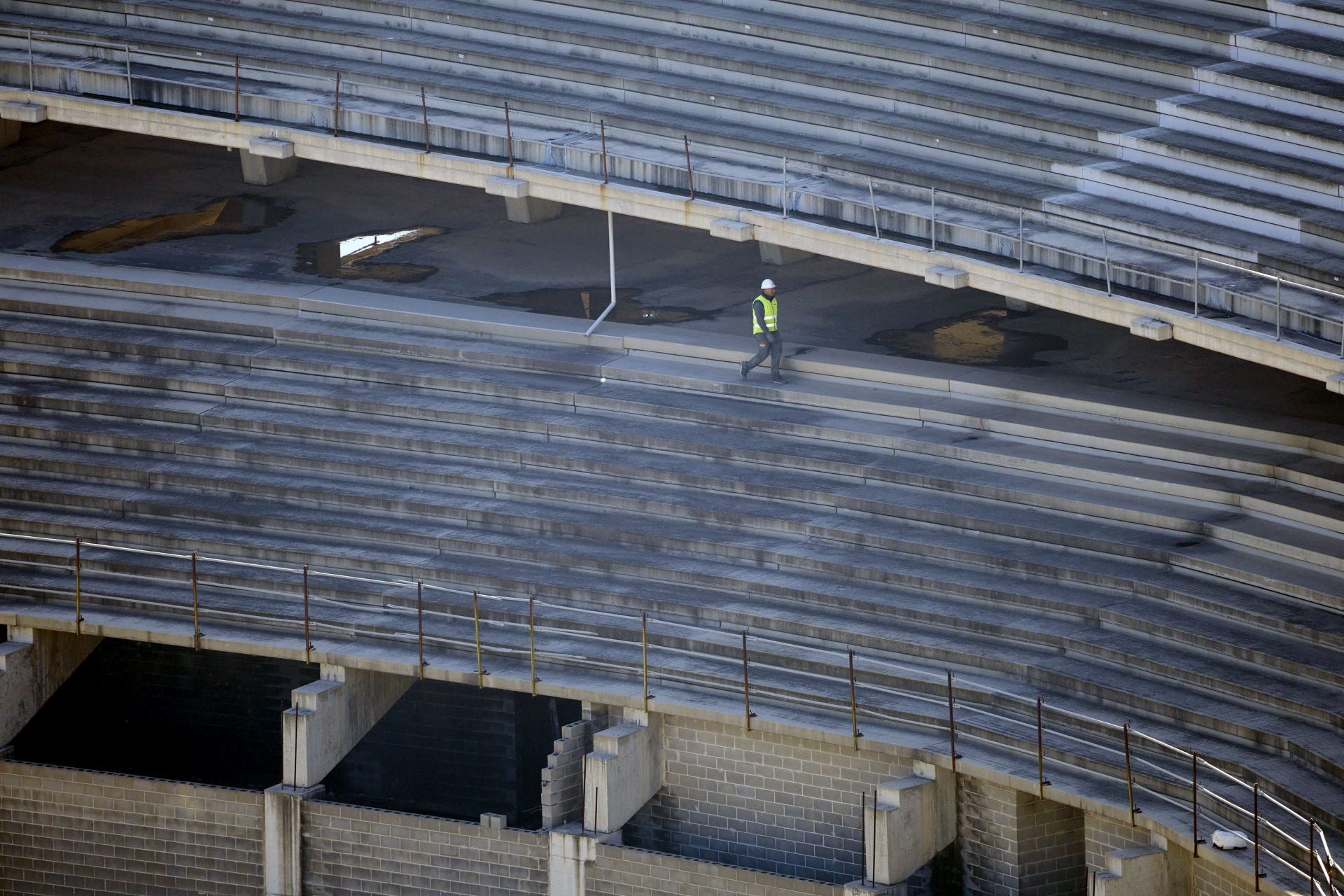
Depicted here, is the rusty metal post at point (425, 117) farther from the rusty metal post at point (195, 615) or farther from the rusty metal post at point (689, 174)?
the rusty metal post at point (195, 615)

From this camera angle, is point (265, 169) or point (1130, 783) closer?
point (1130, 783)

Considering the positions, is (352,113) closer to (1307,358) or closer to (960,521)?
A: (960,521)

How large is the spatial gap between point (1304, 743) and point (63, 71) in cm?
1947

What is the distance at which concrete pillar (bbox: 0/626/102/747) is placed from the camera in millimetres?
27016

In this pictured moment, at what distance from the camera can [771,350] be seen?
28.0 metres

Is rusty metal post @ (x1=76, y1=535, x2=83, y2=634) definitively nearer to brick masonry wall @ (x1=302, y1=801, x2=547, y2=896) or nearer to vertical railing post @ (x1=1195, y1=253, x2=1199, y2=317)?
brick masonry wall @ (x1=302, y1=801, x2=547, y2=896)

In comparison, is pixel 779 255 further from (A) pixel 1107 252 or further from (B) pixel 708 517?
(A) pixel 1107 252

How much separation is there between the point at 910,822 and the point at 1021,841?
1142mm

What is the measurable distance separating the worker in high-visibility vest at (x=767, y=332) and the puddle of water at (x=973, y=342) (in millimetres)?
1709

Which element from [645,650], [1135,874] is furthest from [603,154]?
[1135,874]

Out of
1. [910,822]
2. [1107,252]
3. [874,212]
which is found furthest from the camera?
[874,212]

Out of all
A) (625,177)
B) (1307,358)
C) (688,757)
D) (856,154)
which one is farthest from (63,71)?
(1307,358)

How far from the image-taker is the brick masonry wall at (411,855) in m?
24.7

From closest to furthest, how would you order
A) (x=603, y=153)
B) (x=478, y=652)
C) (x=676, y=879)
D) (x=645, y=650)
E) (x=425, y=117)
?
(x=645, y=650), (x=676, y=879), (x=478, y=652), (x=603, y=153), (x=425, y=117)
